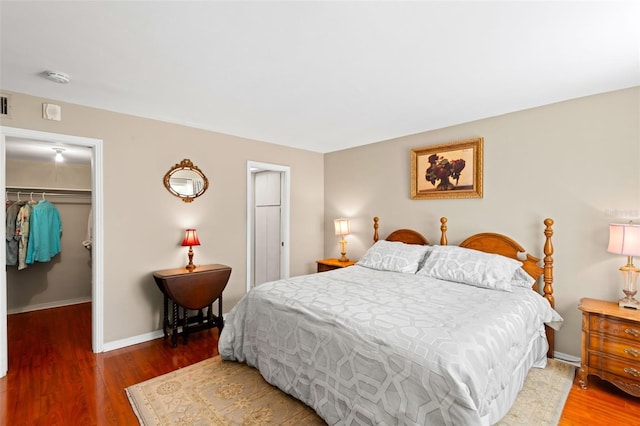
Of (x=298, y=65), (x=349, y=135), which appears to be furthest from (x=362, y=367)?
(x=349, y=135)

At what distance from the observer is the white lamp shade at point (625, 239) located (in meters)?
2.19

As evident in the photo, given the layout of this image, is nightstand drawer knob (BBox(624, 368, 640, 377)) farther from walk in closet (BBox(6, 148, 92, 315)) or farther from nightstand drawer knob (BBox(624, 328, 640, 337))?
walk in closet (BBox(6, 148, 92, 315))

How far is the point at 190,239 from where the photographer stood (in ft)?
10.9

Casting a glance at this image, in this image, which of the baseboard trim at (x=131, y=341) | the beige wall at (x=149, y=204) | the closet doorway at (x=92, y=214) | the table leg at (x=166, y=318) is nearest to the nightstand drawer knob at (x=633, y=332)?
the beige wall at (x=149, y=204)

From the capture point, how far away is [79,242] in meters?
4.66

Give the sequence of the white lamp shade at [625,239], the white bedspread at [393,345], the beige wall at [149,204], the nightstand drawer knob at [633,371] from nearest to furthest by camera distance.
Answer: the white bedspread at [393,345], the nightstand drawer knob at [633,371], the white lamp shade at [625,239], the beige wall at [149,204]

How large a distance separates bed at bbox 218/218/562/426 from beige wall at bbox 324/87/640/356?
16 centimetres

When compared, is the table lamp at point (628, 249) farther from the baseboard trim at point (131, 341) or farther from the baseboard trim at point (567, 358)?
the baseboard trim at point (131, 341)

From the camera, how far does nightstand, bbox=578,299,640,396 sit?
6.89 feet

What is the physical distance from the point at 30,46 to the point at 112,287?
6.80ft

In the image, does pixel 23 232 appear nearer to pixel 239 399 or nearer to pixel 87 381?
pixel 87 381

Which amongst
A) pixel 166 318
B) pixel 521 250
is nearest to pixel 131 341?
pixel 166 318

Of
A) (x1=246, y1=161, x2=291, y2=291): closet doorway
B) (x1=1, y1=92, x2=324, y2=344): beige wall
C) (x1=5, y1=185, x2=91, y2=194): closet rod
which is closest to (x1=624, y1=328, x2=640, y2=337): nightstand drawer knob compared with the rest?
(x1=246, y1=161, x2=291, y2=291): closet doorway

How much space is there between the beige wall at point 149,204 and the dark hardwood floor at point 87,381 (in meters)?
0.39
